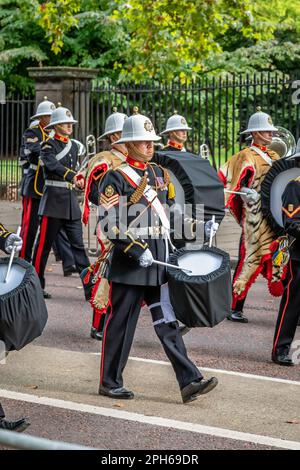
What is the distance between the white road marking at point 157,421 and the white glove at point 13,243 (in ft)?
3.40

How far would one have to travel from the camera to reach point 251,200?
33.1 ft

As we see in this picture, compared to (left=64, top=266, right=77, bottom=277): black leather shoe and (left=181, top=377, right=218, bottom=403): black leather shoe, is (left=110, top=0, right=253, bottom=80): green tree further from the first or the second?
(left=181, top=377, right=218, bottom=403): black leather shoe

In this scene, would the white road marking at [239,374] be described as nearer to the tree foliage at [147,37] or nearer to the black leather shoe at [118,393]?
the black leather shoe at [118,393]

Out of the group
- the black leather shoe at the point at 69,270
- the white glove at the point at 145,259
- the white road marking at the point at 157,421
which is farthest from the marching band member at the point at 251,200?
the white road marking at the point at 157,421

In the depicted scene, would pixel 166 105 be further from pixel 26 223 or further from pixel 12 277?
pixel 12 277

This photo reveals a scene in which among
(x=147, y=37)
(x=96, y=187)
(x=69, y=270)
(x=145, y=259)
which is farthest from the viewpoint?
(x=147, y=37)

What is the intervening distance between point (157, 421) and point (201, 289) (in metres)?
0.84

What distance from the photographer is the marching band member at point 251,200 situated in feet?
33.0

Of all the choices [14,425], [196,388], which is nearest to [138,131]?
[196,388]

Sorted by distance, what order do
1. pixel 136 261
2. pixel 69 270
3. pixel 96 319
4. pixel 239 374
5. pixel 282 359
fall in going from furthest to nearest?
pixel 69 270 → pixel 96 319 → pixel 282 359 → pixel 239 374 → pixel 136 261

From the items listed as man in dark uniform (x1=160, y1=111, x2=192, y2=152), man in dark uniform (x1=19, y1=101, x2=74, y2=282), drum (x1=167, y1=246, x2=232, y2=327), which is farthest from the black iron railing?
drum (x1=167, y1=246, x2=232, y2=327)

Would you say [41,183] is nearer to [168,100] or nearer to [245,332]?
[245,332]

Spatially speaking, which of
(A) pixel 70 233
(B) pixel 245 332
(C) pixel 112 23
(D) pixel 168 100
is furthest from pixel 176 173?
(C) pixel 112 23
